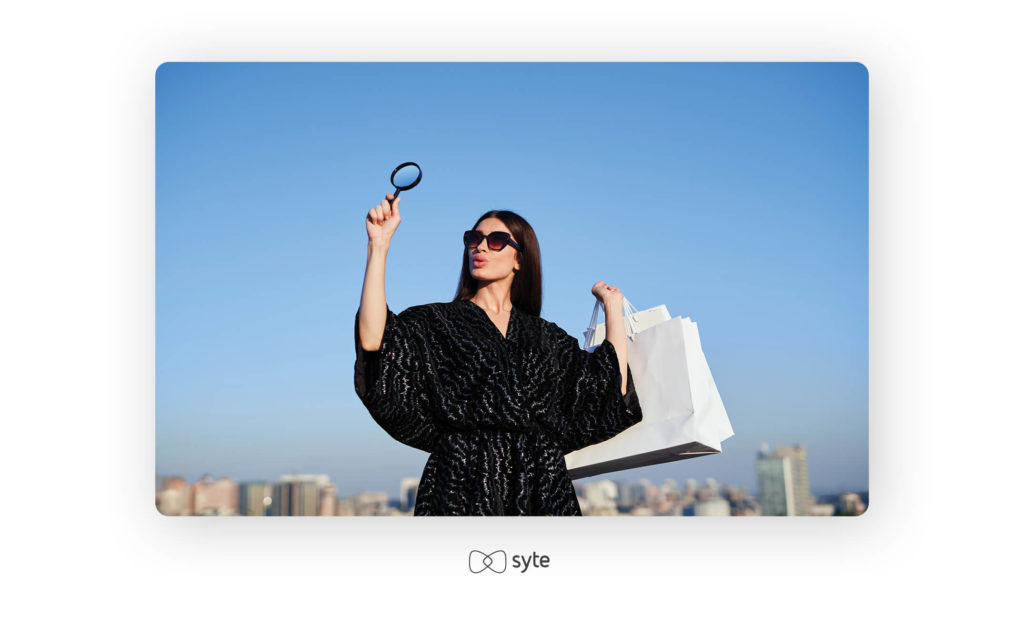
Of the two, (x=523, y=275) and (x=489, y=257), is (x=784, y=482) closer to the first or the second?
(x=523, y=275)

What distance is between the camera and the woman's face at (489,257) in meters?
2.99

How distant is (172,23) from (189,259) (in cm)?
71

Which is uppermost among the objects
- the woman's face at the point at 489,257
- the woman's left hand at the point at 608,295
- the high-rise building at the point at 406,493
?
the woman's face at the point at 489,257

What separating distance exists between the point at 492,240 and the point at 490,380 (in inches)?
16.0

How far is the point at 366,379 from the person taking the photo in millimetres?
2885

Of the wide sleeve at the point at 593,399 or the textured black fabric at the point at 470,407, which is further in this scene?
the wide sleeve at the point at 593,399

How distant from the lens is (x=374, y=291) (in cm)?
285

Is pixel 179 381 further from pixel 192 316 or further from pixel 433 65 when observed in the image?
pixel 433 65

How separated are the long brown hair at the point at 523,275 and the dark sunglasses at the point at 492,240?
2cm

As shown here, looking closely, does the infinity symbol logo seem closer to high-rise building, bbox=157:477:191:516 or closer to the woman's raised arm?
the woman's raised arm

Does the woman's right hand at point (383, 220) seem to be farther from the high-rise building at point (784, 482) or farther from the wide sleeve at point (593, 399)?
the high-rise building at point (784, 482)

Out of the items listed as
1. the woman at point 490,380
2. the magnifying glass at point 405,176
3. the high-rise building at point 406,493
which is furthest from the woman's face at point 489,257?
the high-rise building at point 406,493

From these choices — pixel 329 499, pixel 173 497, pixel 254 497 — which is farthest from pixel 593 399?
pixel 173 497
